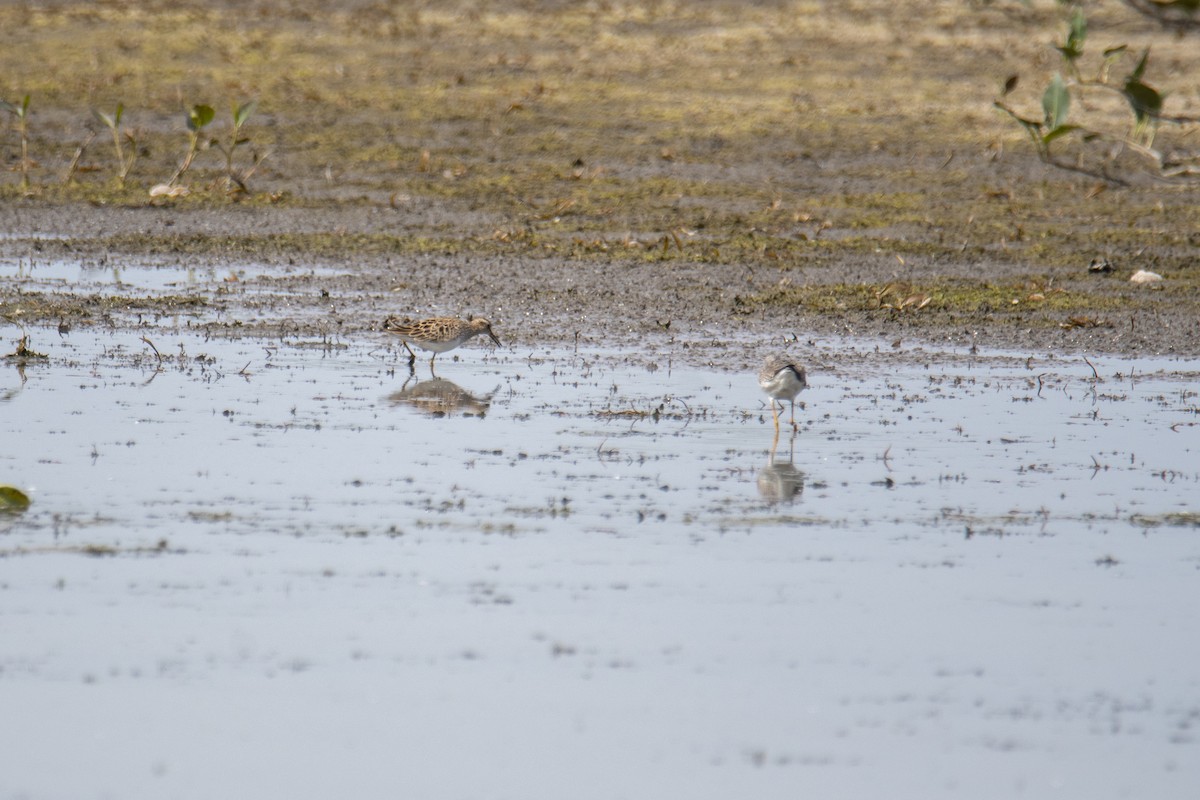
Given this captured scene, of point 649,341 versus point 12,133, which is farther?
point 12,133

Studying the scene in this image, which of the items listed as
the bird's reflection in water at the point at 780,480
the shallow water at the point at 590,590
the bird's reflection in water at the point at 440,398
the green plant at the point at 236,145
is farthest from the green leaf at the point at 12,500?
the green plant at the point at 236,145

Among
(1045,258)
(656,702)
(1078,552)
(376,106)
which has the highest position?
(376,106)

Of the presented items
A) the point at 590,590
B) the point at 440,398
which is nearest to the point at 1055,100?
the point at 590,590

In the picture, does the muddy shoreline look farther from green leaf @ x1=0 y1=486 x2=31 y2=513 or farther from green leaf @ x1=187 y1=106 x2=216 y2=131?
green leaf @ x1=0 y1=486 x2=31 y2=513

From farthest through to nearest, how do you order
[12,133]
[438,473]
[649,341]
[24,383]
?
1. [12,133]
2. [649,341]
3. [24,383]
4. [438,473]

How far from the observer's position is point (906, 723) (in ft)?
19.1

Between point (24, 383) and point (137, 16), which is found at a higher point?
point (137, 16)

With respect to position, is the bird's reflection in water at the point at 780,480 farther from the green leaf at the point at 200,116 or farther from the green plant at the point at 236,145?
the green leaf at the point at 200,116

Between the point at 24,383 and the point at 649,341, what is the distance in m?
4.32

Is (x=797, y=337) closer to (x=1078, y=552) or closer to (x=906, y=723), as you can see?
(x=1078, y=552)

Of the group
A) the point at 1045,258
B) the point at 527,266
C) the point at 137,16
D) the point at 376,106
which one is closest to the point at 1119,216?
the point at 1045,258

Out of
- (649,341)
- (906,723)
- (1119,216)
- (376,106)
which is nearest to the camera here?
(906,723)

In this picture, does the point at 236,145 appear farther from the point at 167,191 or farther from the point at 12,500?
the point at 12,500

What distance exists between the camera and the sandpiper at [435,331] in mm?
11758
